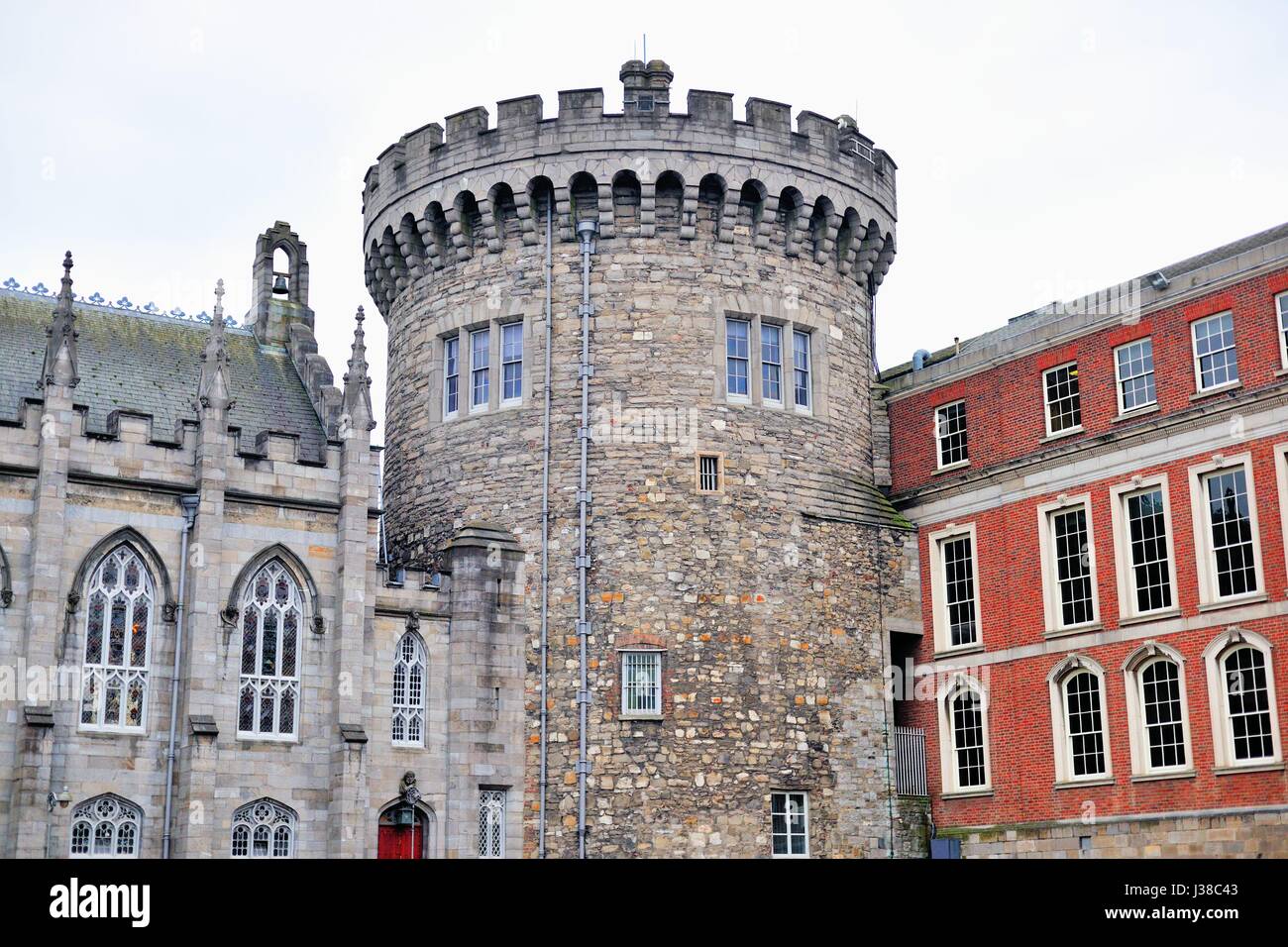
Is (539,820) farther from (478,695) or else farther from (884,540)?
(884,540)

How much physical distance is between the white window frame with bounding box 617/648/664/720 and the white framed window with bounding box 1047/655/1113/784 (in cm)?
772

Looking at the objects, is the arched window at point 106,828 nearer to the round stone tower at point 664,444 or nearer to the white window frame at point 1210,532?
the round stone tower at point 664,444

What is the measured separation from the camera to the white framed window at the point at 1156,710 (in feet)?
105

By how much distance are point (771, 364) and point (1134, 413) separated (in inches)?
299

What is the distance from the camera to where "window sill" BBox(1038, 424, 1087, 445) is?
115 feet

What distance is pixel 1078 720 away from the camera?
3406 cm

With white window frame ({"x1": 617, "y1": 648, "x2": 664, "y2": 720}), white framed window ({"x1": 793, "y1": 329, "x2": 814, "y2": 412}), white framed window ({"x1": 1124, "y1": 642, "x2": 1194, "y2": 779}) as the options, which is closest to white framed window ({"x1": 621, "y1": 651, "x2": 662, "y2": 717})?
white window frame ({"x1": 617, "y1": 648, "x2": 664, "y2": 720})

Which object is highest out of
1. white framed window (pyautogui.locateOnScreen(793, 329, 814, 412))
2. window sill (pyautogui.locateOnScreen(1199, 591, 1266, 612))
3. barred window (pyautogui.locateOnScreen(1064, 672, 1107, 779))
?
white framed window (pyautogui.locateOnScreen(793, 329, 814, 412))

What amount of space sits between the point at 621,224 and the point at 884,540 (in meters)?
8.79

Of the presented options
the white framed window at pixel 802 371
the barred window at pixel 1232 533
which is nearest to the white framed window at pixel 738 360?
the white framed window at pixel 802 371

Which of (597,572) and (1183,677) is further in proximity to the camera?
(597,572)

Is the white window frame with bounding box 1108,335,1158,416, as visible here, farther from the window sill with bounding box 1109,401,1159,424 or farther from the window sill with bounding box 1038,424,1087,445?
the window sill with bounding box 1038,424,1087,445
